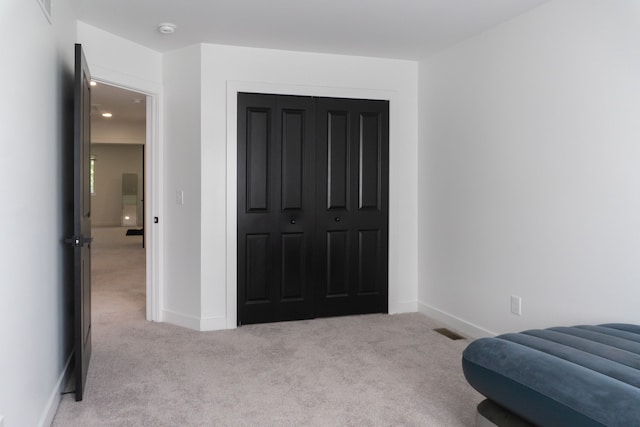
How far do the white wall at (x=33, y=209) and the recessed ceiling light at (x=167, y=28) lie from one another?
654 mm

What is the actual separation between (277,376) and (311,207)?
64.8 inches

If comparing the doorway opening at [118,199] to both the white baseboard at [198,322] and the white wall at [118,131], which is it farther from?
the white baseboard at [198,322]

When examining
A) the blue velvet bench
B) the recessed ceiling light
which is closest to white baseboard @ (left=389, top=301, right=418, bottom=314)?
the blue velvet bench

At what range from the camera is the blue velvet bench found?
1.52 metres

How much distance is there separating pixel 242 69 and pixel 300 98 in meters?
0.54

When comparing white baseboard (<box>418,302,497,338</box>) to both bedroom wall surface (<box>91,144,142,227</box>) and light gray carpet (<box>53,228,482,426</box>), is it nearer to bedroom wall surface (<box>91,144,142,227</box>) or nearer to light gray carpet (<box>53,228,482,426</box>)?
light gray carpet (<box>53,228,482,426</box>)

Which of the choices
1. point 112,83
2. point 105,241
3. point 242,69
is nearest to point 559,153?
point 242,69

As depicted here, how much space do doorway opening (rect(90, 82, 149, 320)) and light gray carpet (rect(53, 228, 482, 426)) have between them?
1.09 m

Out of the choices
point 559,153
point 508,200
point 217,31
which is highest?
point 217,31

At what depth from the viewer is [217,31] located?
140 inches

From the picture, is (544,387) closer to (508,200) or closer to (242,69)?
(508,200)

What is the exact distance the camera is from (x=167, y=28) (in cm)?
344

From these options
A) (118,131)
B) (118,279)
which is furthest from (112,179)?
(118,279)

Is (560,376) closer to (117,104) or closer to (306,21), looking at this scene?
(306,21)
